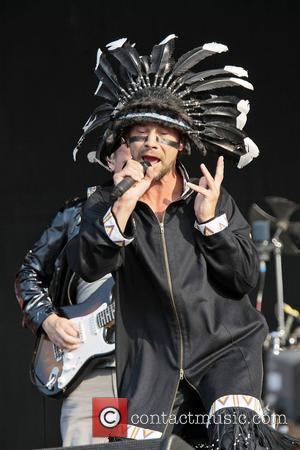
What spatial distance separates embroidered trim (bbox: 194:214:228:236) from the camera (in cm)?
343

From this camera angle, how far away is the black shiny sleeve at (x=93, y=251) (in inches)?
134

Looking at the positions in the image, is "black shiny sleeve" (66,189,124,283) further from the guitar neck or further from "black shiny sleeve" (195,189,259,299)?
the guitar neck

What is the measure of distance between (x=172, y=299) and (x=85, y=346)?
1360mm

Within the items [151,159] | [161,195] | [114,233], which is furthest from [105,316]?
[114,233]

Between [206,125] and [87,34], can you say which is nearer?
[206,125]

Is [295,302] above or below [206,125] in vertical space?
below

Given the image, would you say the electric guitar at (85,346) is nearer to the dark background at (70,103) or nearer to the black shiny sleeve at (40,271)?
the black shiny sleeve at (40,271)

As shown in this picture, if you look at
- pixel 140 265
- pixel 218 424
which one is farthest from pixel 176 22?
pixel 218 424

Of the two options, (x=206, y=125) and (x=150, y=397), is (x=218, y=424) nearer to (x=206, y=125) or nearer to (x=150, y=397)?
(x=150, y=397)

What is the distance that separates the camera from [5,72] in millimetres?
6223

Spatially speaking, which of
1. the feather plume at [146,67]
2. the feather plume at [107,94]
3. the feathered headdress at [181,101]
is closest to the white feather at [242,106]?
the feathered headdress at [181,101]

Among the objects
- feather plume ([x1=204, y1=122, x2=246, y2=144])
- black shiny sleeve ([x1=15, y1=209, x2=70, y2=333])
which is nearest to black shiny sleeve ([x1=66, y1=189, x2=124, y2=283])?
feather plume ([x1=204, y1=122, x2=246, y2=144])

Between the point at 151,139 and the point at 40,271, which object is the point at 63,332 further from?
the point at 151,139

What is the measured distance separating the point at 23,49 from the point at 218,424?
352 cm
